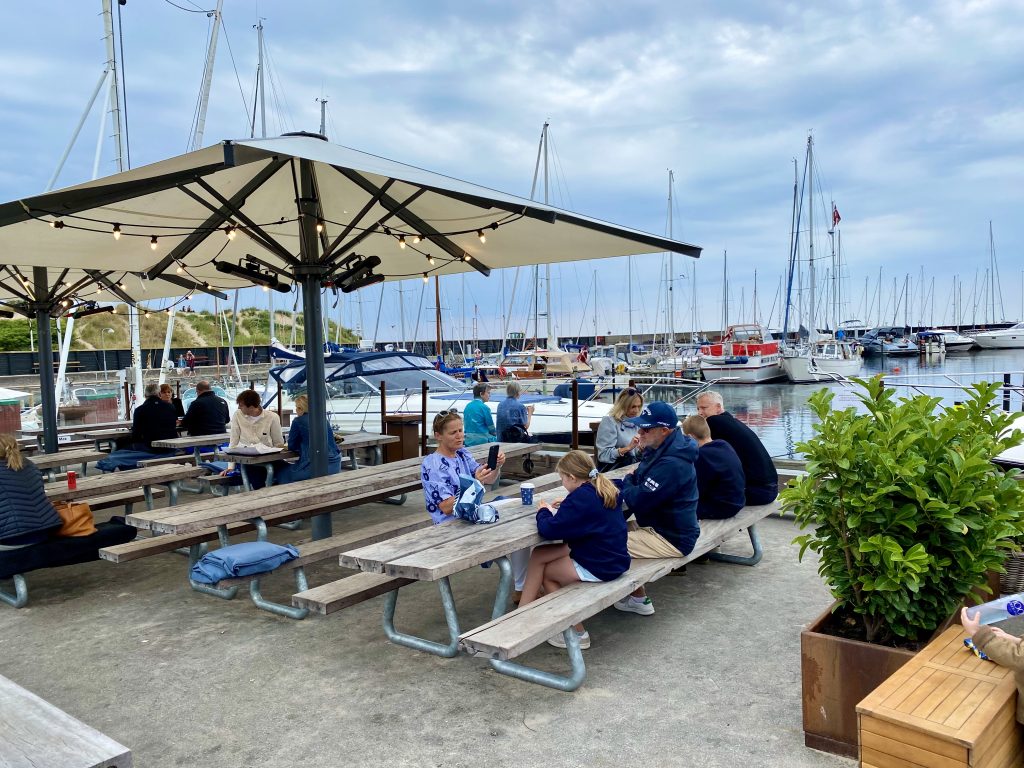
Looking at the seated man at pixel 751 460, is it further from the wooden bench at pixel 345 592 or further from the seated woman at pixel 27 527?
the seated woman at pixel 27 527

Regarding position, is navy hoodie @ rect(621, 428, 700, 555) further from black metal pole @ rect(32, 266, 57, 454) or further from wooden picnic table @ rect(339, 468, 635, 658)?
black metal pole @ rect(32, 266, 57, 454)

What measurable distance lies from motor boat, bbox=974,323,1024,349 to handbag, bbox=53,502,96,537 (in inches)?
3239

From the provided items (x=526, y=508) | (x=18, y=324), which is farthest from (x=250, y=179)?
(x=18, y=324)

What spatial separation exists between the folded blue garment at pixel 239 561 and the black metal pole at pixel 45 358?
5387 millimetres

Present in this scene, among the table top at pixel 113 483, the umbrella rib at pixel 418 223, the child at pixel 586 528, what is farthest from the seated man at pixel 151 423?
the child at pixel 586 528

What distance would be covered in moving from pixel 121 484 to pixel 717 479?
4.73 meters

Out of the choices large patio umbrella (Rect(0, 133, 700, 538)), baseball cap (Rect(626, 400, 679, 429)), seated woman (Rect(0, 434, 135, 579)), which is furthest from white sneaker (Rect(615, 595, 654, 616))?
seated woman (Rect(0, 434, 135, 579))

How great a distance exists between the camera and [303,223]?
17.7ft

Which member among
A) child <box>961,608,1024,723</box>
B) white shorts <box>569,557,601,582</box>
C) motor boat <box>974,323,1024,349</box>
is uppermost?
motor boat <box>974,323,1024,349</box>

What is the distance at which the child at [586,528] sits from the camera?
12.3 ft

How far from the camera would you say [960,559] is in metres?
2.81

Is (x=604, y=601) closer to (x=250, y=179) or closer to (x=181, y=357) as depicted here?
(x=250, y=179)

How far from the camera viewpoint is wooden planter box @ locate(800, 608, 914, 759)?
2.75m

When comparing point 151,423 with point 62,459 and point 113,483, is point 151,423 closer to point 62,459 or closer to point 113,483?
point 62,459
